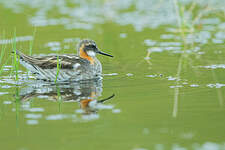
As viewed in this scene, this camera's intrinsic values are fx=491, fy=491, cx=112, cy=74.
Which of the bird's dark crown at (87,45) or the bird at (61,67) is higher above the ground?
the bird's dark crown at (87,45)

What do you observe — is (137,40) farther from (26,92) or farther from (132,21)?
(26,92)

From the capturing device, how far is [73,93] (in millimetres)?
9500

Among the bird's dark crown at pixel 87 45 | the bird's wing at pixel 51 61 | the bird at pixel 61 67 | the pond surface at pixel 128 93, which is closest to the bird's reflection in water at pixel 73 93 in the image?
the pond surface at pixel 128 93

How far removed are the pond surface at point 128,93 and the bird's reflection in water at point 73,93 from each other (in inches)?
0.7

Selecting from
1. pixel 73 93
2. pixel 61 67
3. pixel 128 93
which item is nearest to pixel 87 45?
pixel 61 67

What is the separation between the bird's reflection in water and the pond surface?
0.06ft

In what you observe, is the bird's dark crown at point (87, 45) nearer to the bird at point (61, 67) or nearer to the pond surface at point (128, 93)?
the bird at point (61, 67)

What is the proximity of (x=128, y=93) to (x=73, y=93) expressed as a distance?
3.52 ft

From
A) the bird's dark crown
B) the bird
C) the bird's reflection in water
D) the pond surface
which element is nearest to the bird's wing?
the bird

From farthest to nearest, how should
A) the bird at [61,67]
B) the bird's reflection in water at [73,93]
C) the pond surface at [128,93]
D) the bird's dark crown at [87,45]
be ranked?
1. the bird's dark crown at [87,45]
2. the bird at [61,67]
3. the bird's reflection in water at [73,93]
4. the pond surface at [128,93]

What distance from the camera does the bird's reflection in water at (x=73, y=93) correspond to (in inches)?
332

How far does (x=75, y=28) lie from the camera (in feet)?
57.6

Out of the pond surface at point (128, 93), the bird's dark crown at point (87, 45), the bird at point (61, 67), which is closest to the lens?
the pond surface at point (128, 93)

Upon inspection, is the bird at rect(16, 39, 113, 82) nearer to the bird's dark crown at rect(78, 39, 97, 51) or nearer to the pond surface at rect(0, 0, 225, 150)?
the pond surface at rect(0, 0, 225, 150)
